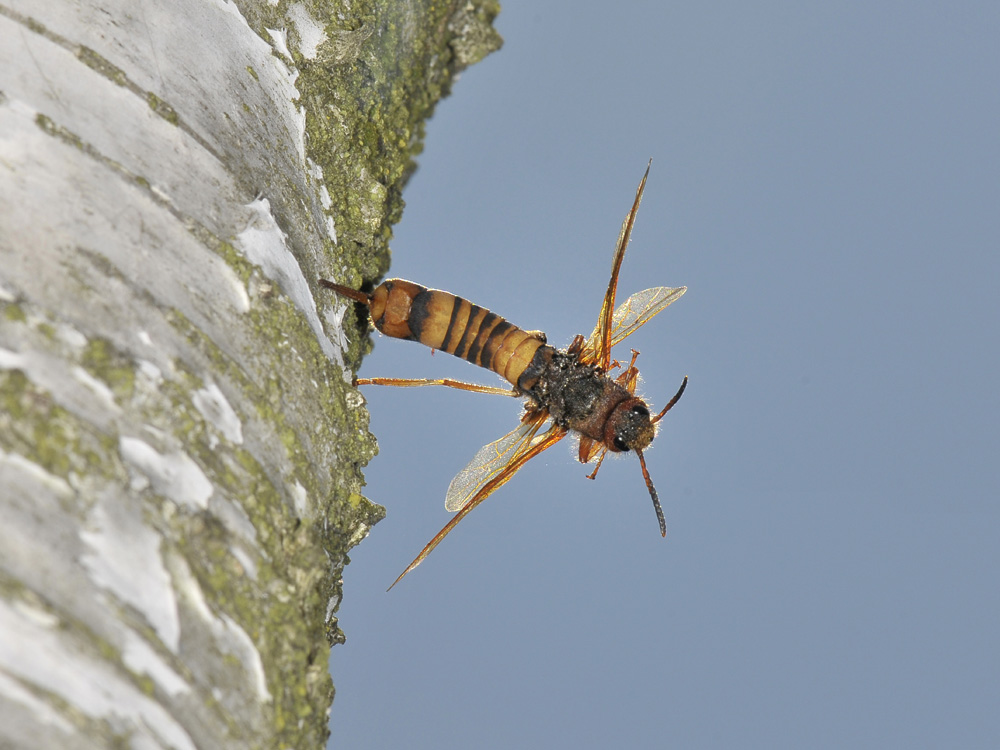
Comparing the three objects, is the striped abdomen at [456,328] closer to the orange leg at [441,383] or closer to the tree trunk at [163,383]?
the orange leg at [441,383]

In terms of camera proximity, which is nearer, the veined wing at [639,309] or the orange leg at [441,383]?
the orange leg at [441,383]

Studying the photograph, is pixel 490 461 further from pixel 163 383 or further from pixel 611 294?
pixel 163 383

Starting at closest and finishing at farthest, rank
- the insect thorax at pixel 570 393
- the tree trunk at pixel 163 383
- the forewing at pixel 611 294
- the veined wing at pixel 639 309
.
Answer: the tree trunk at pixel 163 383, the forewing at pixel 611 294, the insect thorax at pixel 570 393, the veined wing at pixel 639 309

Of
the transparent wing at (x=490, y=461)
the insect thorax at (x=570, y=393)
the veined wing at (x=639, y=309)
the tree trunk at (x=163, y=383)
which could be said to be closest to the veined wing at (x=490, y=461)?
the transparent wing at (x=490, y=461)

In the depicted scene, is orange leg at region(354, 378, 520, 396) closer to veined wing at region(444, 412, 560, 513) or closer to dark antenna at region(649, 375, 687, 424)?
veined wing at region(444, 412, 560, 513)

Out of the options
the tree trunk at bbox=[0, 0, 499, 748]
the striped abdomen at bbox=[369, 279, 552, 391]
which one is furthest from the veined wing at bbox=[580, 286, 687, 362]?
the tree trunk at bbox=[0, 0, 499, 748]

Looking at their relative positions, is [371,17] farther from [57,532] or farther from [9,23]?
[57,532]

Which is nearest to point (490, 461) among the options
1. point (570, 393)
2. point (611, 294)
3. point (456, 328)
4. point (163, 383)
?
point (570, 393)
